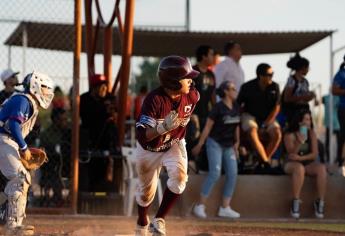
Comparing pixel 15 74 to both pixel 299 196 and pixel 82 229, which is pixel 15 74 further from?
pixel 299 196

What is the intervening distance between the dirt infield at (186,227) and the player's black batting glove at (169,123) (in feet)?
6.88

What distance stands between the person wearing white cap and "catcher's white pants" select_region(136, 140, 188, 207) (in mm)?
3727

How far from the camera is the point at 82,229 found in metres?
10.8

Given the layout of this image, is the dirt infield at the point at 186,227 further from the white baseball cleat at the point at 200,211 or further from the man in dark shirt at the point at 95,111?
the man in dark shirt at the point at 95,111

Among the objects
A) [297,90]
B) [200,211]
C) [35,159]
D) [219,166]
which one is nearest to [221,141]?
[219,166]

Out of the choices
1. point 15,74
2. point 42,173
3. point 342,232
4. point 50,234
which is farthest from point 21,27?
point 342,232

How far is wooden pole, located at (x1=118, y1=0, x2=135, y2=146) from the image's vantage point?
13.9 meters

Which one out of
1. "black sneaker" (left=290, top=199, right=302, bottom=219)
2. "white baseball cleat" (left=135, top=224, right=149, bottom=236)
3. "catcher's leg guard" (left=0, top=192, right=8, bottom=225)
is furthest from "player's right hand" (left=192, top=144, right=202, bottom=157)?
"white baseball cleat" (left=135, top=224, right=149, bottom=236)

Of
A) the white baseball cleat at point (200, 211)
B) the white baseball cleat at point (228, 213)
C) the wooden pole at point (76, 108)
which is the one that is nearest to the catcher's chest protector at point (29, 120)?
the wooden pole at point (76, 108)

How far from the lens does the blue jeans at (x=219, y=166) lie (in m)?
13.3

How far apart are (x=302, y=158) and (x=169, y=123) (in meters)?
5.48

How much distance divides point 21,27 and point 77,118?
1903mm

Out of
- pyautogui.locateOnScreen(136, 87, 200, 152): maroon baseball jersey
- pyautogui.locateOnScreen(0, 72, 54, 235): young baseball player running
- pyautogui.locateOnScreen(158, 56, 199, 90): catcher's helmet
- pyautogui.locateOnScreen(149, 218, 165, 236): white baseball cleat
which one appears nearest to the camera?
pyautogui.locateOnScreen(136, 87, 200, 152): maroon baseball jersey

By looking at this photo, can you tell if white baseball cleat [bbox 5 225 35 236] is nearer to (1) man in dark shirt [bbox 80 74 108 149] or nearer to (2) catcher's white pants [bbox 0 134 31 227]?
(2) catcher's white pants [bbox 0 134 31 227]
